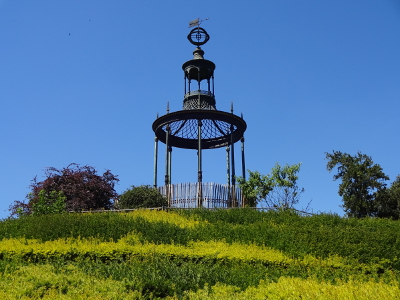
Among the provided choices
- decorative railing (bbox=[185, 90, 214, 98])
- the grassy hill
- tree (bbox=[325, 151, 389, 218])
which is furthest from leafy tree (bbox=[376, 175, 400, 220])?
decorative railing (bbox=[185, 90, 214, 98])

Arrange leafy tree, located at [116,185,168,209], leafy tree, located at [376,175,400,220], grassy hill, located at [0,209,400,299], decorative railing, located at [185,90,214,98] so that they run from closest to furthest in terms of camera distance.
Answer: grassy hill, located at [0,209,400,299], leafy tree, located at [116,185,168,209], decorative railing, located at [185,90,214,98], leafy tree, located at [376,175,400,220]

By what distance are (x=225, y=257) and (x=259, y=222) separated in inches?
204

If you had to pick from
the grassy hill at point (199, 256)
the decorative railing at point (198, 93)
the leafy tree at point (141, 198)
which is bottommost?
the grassy hill at point (199, 256)

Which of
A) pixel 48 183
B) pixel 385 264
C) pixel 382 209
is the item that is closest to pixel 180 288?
pixel 385 264

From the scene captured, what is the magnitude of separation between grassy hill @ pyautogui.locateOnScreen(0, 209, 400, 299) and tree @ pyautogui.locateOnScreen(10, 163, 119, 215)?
22.7ft

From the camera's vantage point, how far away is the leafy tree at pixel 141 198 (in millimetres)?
21562

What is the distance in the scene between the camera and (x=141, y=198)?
2169 centimetres

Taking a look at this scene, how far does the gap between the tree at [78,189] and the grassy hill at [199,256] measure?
6.93 m

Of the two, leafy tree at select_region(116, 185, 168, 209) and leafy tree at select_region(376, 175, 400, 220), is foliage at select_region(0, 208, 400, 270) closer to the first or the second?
leafy tree at select_region(116, 185, 168, 209)

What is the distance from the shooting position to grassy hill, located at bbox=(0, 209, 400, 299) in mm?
8859

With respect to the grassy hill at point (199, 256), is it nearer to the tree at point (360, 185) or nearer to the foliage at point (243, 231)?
the foliage at point (243, 231)

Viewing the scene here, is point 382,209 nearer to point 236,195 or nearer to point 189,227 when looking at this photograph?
point 236,195

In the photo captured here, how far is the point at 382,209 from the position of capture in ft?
108

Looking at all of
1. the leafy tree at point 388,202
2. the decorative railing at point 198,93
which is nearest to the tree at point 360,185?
the leafy tree at point 388,202
